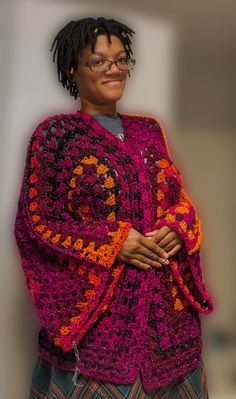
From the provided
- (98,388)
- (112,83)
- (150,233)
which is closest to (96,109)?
(112,83)

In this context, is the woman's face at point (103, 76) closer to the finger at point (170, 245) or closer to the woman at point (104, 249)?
the woman at point (104, 249)

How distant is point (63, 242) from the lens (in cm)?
82

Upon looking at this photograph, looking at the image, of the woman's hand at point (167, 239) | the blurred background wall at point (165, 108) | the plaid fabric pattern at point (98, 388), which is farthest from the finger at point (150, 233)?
the blurred background wall at point (165, 108)

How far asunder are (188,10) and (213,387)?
102cm

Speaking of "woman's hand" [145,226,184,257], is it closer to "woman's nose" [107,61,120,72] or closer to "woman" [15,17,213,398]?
"woman" [15,17,213,398]

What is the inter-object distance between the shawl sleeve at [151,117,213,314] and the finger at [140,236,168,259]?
3cm

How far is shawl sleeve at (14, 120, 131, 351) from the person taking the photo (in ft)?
2.66

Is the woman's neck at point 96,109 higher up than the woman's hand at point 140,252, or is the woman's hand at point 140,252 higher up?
the woman's neck at point 96,109

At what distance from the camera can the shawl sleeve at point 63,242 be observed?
81cm

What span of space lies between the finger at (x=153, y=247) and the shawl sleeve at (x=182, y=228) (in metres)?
0.03

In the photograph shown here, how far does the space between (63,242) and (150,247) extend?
0.49 ft

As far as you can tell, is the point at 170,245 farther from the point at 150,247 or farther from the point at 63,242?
the point at 63,242

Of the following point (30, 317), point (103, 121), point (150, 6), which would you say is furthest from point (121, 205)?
point (150, 6)

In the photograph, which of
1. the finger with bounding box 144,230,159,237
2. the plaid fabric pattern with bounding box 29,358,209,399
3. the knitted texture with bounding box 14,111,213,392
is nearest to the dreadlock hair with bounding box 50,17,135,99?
the knitted texture with bounding box 14,111,213,392
